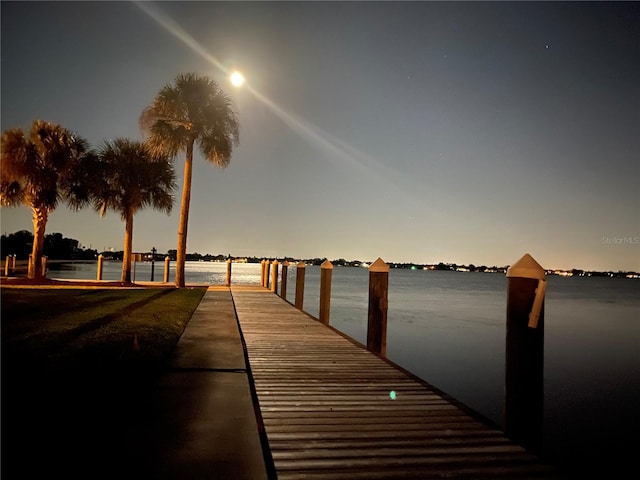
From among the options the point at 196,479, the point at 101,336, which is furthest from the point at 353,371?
the point at 101,336

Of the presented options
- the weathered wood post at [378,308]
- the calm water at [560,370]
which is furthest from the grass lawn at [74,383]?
the calm water at [560,370]

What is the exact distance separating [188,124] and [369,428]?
57.5 feet

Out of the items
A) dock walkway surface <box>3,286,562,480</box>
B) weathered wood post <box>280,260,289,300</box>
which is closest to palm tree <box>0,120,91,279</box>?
weathered wood post <box>280,260,289,300</box>

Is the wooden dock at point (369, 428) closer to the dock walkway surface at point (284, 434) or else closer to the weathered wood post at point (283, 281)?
the dock walkway surface at point (284, 434)

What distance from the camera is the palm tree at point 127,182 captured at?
2031 centimetres

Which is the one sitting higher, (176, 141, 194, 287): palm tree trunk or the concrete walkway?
(176, 141, 194, 287): palm tree trunk

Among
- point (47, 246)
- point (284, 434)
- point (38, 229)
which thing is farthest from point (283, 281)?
point (47, 246)

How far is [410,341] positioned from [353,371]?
13741 millimetres

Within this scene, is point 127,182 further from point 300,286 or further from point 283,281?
point 300,286

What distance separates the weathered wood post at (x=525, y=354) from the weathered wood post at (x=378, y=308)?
136 inches

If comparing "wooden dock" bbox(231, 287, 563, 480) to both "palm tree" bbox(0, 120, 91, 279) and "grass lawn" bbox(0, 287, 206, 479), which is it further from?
"palm tree" bbox(0, 120, 91, 279)

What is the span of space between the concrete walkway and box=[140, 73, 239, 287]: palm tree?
1442 cm

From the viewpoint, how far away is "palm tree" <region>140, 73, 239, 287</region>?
18281 mm

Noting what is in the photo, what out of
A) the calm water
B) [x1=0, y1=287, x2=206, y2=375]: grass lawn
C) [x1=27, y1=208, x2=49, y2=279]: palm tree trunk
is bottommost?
the calm water
